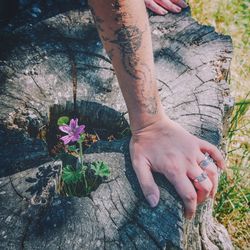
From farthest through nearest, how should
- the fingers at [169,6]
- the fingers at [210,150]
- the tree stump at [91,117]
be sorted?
the fingers at [169,6], the fingers at [210,150], the tree stump at [91,117]

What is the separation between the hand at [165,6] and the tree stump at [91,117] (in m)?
0.06

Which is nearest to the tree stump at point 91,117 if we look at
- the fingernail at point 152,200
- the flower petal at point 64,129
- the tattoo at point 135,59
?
the fingernail at point 152,200

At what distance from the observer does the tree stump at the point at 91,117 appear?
1.60m

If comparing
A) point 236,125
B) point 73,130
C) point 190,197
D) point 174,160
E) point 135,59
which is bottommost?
point 236,125

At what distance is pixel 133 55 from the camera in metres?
1.82

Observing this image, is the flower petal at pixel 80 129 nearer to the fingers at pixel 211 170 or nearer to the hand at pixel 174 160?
the hand at pixel 174 160

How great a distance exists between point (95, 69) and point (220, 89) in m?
0.78

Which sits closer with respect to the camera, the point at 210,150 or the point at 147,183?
the point at 147,183

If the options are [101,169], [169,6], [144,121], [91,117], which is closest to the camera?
[101,169]

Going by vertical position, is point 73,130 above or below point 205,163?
above

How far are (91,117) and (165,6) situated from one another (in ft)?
3.43

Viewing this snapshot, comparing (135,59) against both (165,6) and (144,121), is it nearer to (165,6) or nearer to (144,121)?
(144,121)

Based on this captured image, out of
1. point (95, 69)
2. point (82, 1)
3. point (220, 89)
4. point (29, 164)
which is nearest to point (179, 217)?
point (29, 164)

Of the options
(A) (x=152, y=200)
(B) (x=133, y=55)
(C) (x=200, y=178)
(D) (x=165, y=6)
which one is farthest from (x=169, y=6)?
(A) (x=152, y=200)
